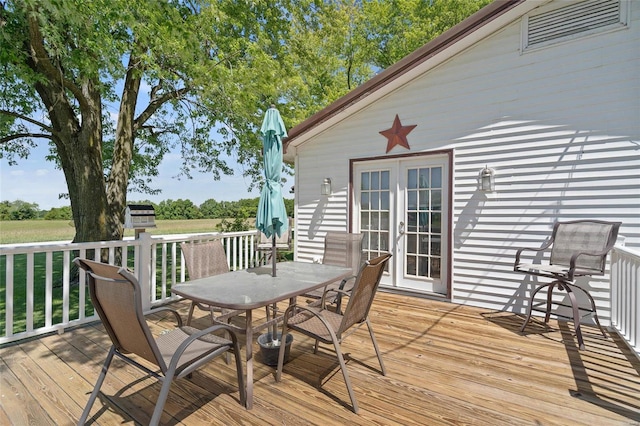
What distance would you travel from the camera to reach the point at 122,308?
175 centimetres

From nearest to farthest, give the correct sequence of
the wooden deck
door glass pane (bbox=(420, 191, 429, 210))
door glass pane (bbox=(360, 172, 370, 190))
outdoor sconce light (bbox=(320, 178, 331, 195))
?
the wooden deck
door glass pane (bbox=(420, 191, 429, 210))
door glass pane (bbox=(360, 172, 370, 190))
outdoor sconce light (bbox=(320, 178, 331, 195))

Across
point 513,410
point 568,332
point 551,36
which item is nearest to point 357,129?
point 551,36

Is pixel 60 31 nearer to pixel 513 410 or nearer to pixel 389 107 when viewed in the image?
pixel 389 107

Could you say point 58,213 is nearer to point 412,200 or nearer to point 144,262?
point 144,262

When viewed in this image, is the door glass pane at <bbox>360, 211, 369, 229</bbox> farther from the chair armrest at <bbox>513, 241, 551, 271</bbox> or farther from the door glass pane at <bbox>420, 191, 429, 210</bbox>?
the chair armrest at <bbox>513, 241, 551, 271</bbox>

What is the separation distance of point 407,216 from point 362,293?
10.2ft

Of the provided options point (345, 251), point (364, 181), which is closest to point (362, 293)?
point (345, 251)

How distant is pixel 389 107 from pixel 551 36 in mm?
2229

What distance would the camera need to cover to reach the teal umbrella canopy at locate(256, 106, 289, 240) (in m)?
2.88

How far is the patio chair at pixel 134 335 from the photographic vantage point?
A: 1.67 m

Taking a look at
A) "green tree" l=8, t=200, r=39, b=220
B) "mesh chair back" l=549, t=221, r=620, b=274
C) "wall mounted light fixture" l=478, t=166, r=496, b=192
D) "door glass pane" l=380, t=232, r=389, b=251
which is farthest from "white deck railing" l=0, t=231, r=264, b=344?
"green tree" l=8, t=200, r=39, b=220

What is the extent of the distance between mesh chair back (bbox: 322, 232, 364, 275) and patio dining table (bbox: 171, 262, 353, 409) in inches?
30.7

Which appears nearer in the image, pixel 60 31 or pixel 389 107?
pixel 60 31

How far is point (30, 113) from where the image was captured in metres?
7.58
